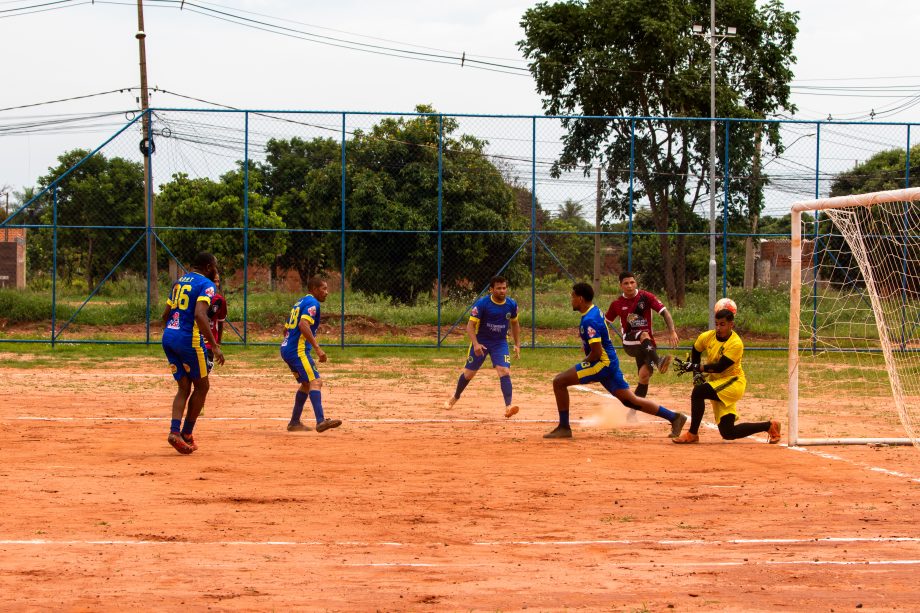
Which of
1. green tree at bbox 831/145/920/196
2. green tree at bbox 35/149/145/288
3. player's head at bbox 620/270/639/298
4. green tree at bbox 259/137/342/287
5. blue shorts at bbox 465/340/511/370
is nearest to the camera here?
blue shorts at bbox 465/340/511/370

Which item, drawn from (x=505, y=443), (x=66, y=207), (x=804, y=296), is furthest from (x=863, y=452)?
(x=66, y=207)

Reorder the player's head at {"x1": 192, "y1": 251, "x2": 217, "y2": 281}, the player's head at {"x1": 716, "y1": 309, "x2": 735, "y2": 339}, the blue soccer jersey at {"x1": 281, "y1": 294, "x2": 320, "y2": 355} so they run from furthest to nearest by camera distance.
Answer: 1. the blue soccer jersey at {"x1": 281, "y1": 294, "x2": 320, "y2": 355}
2. the player's head at {"x1": 716, "y1": 309, "x2": 735, "y2": 339}
3. the player's head at {"x1": 192, "y1": 251, "x2": 217, "y2": 281}

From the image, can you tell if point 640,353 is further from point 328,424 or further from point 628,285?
point 328,424

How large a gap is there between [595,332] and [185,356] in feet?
14.2

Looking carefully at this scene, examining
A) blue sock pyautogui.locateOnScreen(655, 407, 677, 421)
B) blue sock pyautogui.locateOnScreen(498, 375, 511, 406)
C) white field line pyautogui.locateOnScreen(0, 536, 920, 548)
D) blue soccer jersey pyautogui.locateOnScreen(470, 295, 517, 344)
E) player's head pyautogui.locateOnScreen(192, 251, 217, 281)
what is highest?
player's head pyautogui.locateOnScreen(192, 251, 217, 281)

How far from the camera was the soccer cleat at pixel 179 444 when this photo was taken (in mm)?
10461

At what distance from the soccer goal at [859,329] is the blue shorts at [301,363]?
5301 mm

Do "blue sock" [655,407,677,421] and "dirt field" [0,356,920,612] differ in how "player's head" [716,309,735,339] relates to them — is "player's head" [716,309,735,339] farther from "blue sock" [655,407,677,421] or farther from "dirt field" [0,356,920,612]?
"dirt field" [0,356,920,612]

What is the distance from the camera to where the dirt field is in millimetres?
6012

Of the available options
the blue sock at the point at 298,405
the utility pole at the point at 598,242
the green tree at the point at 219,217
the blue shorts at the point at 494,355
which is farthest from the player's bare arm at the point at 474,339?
the green tree at the point at 219,217

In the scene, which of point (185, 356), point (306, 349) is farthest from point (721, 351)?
point (185, 356)

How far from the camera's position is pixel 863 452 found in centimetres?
1141

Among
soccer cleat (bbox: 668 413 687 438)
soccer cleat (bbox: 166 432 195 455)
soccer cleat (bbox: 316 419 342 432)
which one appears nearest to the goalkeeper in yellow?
soccer cleat (bbox: 668 413 687 438)

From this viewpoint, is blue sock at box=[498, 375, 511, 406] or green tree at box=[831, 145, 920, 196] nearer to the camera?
blue sock at box=[498, 375, 511, 406]
